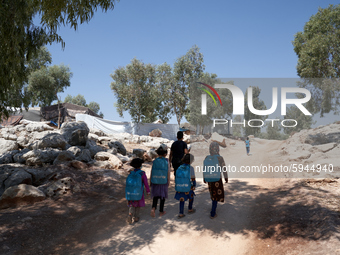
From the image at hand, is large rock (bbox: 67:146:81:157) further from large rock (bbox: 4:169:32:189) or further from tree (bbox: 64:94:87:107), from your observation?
tree (bbox: 64:94:87:107)

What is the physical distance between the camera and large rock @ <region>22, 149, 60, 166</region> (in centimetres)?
942

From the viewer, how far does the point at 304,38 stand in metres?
15.6

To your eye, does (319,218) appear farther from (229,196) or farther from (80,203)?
(80,203)

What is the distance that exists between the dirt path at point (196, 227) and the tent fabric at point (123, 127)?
52.9 ft

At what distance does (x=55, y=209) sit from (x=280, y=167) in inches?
292

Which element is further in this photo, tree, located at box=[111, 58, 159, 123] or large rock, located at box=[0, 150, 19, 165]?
tree, located at box=[111, 58, 159, 123]

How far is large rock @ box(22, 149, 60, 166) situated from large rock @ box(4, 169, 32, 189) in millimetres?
1489

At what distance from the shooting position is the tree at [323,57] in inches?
527

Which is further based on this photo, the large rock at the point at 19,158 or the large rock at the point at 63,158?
the large rock at the point at 19,158

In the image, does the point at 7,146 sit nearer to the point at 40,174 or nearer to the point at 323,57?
the point at 40,174

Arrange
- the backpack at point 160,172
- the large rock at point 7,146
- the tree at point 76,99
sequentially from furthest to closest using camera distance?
the tree at point 76,99
the large rock at point 7,146
the backpack at point 160,172

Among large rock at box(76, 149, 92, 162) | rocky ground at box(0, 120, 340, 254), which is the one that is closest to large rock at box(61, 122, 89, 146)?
large rock at box(76, 149, 92, 162)

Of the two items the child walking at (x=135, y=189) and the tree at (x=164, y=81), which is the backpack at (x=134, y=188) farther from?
the tree at (x=164, y=81)

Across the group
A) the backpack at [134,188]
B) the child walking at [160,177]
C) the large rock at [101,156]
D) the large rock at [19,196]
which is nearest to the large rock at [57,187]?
the large rock at [19,196]
